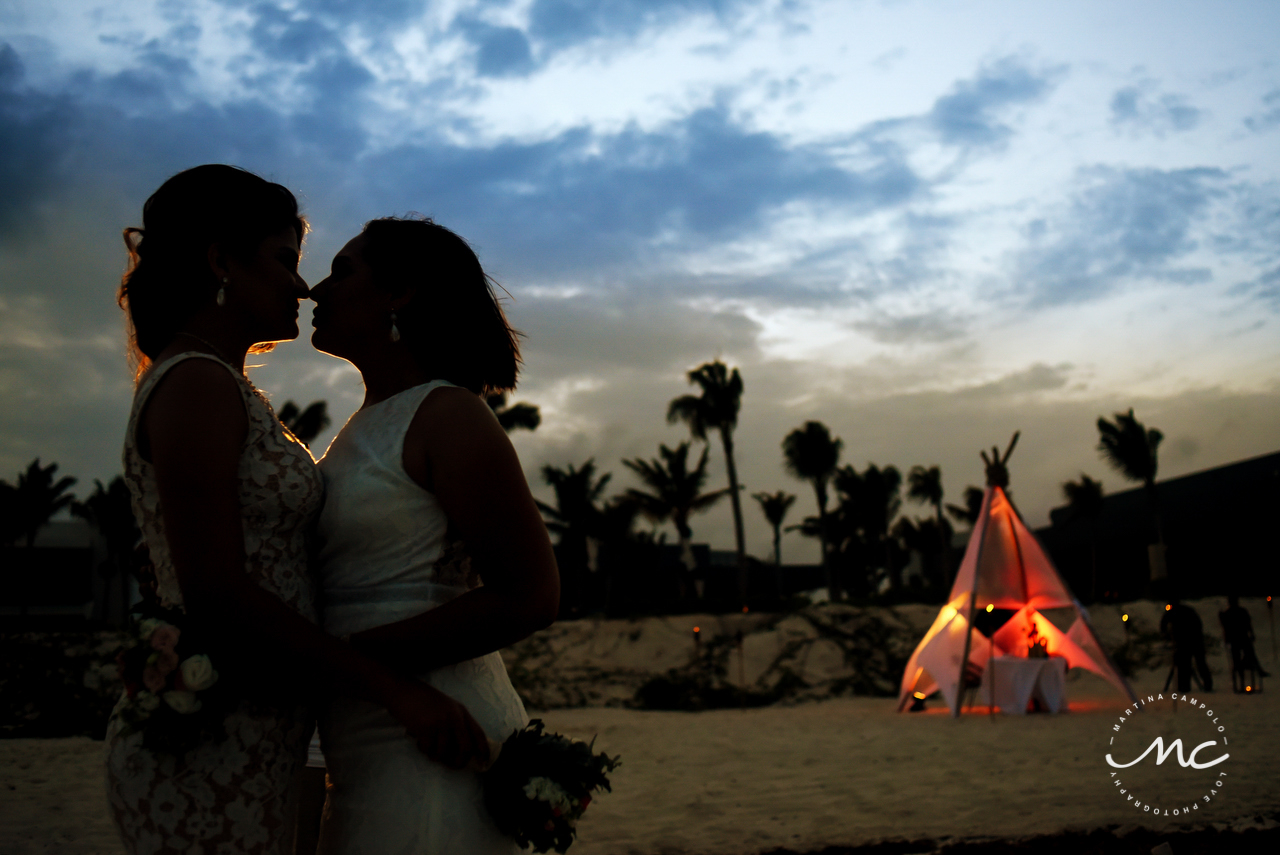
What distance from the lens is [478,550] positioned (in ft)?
5.78

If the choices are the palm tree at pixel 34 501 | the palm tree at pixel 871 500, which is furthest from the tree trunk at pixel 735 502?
the palm tree at pixel 34 501

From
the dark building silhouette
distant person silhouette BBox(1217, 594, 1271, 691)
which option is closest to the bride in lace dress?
distant person silhouette BBox(1217, 594, 1271, 691)

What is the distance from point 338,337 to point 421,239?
293 mm

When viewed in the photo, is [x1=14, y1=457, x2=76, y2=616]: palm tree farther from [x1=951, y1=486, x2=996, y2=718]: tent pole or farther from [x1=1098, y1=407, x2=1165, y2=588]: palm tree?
[x1=1098, y1=407, x2=1165, y2=588]: palm tree

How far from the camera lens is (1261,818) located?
5797 millimetres

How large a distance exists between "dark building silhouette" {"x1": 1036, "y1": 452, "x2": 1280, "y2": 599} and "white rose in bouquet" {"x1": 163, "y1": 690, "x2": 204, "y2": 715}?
2795 centimetres

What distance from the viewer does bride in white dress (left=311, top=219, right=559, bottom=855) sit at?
67.8 inches

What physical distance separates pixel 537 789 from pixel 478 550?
46cm

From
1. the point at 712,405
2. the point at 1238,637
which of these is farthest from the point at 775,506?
the point at 1238,637

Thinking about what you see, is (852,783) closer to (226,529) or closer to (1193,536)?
(226,529)

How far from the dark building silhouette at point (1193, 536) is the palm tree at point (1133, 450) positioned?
0.73m

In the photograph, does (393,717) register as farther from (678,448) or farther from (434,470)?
(678,448)

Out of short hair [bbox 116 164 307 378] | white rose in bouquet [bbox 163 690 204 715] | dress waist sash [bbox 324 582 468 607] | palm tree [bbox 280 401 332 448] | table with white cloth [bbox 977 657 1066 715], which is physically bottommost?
table with white cloth [bbox 977 657 1066 715]

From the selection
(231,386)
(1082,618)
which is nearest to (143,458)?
(231,386)
